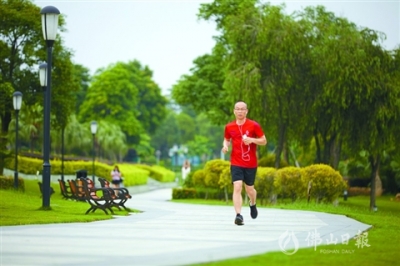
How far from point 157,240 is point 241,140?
3360 mm

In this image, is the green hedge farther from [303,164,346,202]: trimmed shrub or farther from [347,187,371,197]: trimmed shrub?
[347,187,371,197]: trimmed shrub

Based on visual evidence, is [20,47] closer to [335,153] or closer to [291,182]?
[335,153]

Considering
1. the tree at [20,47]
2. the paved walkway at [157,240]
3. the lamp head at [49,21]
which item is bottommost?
the paved walkway at [157,240]

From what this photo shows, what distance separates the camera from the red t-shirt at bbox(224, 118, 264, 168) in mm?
15062

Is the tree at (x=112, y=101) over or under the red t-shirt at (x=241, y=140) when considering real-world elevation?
over

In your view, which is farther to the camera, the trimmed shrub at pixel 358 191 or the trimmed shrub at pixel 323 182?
the trimmed shrub at pixel 358 191

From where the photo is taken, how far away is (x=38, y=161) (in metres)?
56.1

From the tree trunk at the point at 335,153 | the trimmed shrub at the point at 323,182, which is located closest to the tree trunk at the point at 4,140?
the trimmed shrub at the point at 323,182

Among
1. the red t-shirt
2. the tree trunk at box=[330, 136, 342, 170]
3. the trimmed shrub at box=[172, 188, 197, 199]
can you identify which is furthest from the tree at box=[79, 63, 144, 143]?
the red t-shirt

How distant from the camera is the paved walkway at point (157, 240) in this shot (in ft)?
33.0

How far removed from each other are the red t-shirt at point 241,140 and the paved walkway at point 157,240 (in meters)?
1.13

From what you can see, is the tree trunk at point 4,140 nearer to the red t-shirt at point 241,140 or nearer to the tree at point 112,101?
the red t-shirt at point 241,140

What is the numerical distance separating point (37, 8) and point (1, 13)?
2258 mm

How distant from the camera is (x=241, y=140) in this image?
592 inches
